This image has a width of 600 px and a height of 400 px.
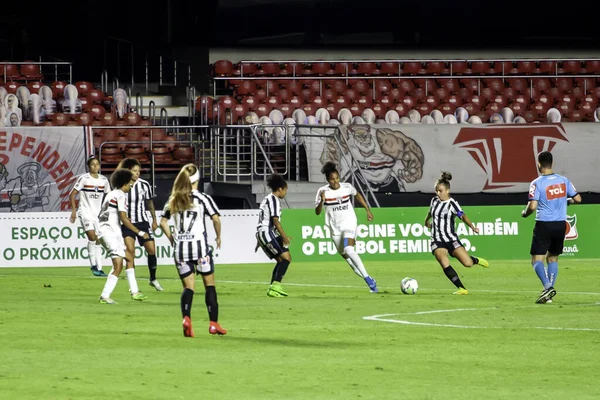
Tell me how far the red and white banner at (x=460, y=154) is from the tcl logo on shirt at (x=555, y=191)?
13.3 meters

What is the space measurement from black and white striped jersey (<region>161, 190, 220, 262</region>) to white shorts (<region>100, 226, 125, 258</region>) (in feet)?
14.1

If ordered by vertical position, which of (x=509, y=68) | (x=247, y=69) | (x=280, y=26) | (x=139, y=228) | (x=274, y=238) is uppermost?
(x=280, y=26)

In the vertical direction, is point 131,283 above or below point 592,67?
below

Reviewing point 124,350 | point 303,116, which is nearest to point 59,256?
point 303,116

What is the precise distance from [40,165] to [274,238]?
1044 centimetres

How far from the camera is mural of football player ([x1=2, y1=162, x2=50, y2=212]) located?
27219 mm

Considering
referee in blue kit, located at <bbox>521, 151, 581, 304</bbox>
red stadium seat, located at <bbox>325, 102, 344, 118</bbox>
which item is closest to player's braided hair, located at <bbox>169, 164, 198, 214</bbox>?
referee in blue kit, located at <bbox>521, 151, 581, 304</bbox>

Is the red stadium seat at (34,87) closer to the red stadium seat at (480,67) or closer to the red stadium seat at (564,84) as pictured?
the red stadium seat at (480,67)

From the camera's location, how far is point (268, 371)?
34.7ft

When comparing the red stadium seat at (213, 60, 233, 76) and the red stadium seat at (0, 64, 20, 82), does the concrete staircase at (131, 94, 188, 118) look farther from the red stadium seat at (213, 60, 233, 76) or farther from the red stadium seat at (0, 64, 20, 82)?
the red stadium seat at (0, 64, 20, 82)

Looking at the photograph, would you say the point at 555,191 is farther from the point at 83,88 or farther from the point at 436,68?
the point at 436,68

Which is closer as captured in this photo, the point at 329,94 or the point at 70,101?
the point at 70,101

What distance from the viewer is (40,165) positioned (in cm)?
2789

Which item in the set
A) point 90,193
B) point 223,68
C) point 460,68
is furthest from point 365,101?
point 90,193
